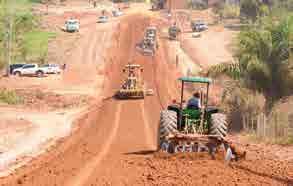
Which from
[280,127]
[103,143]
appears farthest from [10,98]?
[280,127]

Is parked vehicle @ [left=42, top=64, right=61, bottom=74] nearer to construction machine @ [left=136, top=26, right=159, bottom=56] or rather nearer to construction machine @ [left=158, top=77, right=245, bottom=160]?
construction machine @ [left=136, top=26, right=159, bottom=56]

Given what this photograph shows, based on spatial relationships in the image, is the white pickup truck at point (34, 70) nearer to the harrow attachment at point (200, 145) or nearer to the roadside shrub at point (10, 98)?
the roadside shrub at point (10, 98)

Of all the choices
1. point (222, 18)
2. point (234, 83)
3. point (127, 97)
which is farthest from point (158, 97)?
point (222, 18)

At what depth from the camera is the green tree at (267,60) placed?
3272 centimetres

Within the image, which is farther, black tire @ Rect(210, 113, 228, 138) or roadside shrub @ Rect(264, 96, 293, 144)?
roadside shrub @ Rect(264, 96, 293, 144)

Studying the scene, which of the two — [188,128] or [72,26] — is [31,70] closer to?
[72,26]

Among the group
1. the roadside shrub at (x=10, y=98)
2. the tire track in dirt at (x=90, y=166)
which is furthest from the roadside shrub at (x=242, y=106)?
the roadside shrub at (x=10, y=98)

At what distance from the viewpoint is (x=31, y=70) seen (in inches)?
2267

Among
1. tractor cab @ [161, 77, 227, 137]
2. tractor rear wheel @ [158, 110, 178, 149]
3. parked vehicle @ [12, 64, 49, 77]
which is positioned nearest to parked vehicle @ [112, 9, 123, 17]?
parked vehicle @ [12, 64, 49, 77]

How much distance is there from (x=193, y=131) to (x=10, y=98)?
27121 millimetres

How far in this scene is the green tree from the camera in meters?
32.7

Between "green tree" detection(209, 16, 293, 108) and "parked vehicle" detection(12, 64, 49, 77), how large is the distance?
27.4 m

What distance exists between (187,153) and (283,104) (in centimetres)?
1297

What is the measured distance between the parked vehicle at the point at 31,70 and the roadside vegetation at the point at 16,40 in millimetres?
1366
